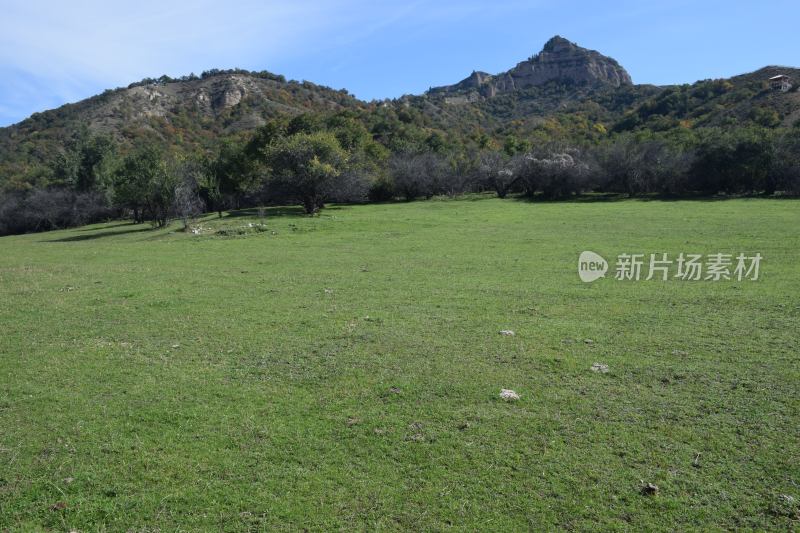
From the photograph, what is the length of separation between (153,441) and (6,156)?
8790cm

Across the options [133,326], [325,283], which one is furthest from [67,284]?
[325,283]

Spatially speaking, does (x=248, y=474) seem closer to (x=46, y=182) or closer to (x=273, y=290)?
(x=273, y=290)

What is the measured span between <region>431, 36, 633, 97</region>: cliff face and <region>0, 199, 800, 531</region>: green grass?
156 meters

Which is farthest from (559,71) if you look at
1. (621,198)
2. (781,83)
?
(621,198)

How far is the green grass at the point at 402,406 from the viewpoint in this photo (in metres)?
4.08

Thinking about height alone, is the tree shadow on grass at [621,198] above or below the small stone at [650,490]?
above

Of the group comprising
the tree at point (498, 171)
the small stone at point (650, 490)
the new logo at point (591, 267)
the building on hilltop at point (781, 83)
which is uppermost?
the building on hilltop at point (781, 83)

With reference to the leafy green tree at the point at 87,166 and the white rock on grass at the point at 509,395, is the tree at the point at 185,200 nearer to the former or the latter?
the leafy green tree at the point at 87,166

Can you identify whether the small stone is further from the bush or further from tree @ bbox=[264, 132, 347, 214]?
the bush

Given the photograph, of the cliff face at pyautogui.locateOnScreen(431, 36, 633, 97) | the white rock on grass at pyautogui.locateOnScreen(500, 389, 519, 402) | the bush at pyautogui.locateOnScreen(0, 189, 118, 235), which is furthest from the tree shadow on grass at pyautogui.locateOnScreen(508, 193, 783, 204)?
the cliff face at pyautogui.locateOnScreen(431, 36, 633, 97)

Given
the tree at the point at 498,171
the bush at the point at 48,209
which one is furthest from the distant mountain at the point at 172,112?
the tree at the point at 498,171

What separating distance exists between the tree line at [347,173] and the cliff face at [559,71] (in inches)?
4257

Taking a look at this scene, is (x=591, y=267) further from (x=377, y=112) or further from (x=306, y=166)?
(x=377, y=112)

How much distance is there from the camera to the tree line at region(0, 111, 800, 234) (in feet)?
118
